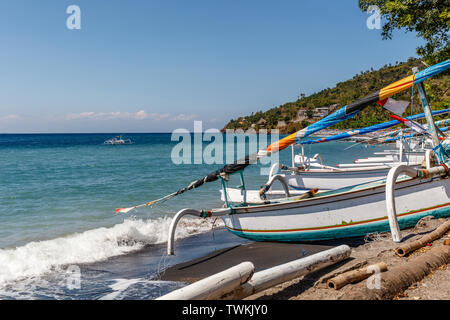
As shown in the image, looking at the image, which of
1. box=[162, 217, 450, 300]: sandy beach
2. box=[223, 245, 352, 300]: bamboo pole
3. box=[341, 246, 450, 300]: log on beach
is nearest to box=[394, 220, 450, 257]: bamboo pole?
box=[162, 217, 450, 300]: sandy beach

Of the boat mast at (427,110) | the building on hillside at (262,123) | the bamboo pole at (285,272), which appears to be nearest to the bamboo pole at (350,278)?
the bamboo pole at (285,272)

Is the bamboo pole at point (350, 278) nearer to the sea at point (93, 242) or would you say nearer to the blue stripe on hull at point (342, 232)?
the sea at point (93, 242)

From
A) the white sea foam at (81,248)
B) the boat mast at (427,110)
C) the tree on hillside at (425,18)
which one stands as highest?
the tree on hillside at (425,18)

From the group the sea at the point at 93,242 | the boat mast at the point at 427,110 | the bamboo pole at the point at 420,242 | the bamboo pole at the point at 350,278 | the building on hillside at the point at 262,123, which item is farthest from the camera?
the building on hillside at the point at 262,123

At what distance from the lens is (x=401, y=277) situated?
3602mm

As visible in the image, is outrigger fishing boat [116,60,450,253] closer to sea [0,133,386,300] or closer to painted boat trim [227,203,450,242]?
painted boat trim [227,203,450,242]

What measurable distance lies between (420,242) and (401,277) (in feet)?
5.40

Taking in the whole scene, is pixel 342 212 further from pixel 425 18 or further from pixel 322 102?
pixel 322 102

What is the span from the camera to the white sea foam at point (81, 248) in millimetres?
7680

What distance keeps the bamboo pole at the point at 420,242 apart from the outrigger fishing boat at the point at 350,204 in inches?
A: 33.3

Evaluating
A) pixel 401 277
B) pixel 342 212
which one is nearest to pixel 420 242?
A: pixel 401 277

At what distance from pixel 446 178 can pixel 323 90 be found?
499 ft

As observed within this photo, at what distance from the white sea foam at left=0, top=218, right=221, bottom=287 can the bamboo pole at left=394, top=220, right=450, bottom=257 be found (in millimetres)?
6479
